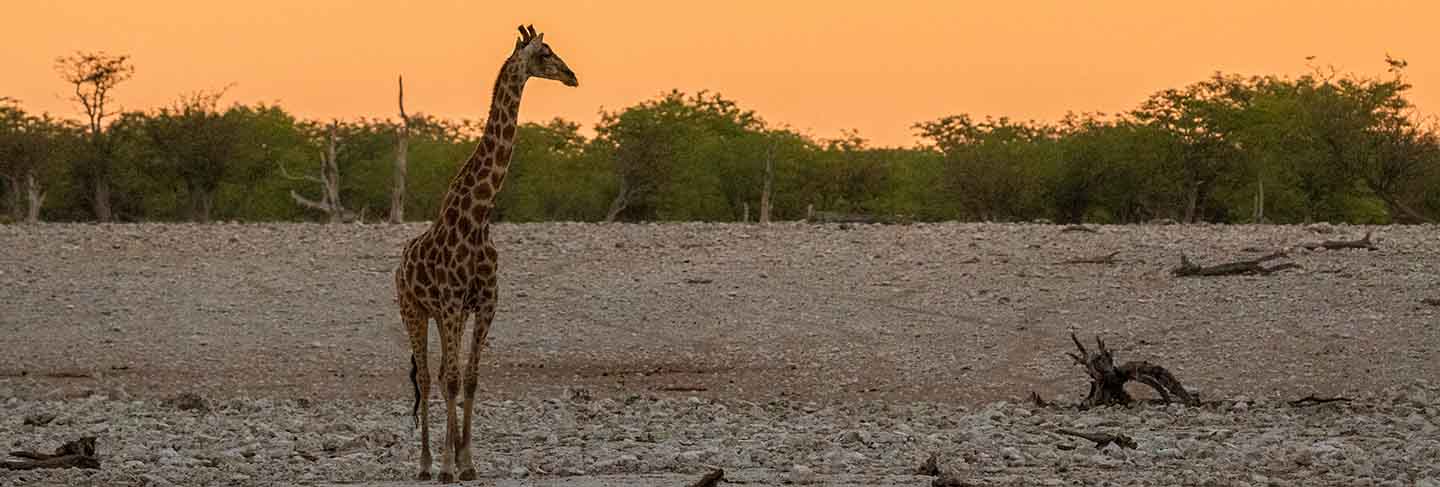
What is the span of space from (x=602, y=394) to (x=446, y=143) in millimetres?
57752

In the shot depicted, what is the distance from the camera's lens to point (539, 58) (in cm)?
1403

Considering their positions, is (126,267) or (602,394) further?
(126,267)

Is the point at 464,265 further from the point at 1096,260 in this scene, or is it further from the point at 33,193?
the point at 33,193

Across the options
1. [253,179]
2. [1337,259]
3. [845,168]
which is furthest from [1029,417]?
[845,168]

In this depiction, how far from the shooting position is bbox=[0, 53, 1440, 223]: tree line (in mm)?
47344

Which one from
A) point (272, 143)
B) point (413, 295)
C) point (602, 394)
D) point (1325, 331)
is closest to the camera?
point (413, 295)

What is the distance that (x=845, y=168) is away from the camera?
221 feet

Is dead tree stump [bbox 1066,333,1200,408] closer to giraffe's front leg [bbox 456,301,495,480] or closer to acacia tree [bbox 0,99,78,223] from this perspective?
giraffe's front leg [bbox 456,301,495,480]

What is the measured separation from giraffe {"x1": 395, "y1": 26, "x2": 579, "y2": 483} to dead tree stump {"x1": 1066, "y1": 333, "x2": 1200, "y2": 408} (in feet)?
20.3

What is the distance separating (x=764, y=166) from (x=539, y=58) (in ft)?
170

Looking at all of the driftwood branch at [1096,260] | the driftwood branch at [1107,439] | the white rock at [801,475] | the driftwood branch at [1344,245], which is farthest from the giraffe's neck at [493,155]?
the driftwood branch at [1344,245]

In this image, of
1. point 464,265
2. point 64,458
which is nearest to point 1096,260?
point 464,265

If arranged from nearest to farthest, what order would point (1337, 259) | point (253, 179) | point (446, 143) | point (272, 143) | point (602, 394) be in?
point (602, 394) → point (1337, 259) → point (253, 179) → point (272, 143) → point (446, 143)

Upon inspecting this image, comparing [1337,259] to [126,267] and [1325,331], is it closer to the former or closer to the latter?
[1325,331]
